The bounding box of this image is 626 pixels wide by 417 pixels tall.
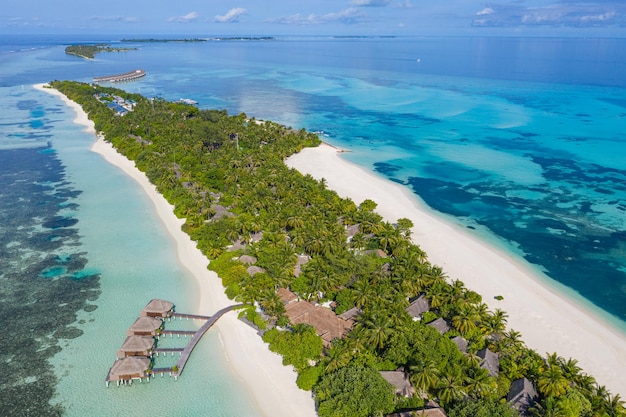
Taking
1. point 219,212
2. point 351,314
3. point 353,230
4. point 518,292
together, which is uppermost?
point 219,212

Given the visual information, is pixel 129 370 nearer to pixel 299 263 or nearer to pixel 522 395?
pixel 299 263

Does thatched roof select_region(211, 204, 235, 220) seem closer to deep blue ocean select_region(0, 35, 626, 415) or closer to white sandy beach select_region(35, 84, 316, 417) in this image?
white sandy beach select_region(35, 84, 316, 417)

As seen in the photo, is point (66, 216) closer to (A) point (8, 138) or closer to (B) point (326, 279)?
(B) point (326, 279)

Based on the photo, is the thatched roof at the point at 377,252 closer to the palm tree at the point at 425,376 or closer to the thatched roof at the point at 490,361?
the thatched roof at the point at 490,361

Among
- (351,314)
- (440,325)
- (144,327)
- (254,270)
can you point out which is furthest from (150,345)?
(440,325)

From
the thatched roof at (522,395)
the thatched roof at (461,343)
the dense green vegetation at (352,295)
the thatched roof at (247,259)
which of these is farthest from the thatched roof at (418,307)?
the thatched roof at (247,259)

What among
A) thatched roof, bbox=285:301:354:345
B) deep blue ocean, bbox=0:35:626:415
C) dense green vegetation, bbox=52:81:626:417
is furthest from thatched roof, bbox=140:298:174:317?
thatched roof, bbox=285:301:354:345

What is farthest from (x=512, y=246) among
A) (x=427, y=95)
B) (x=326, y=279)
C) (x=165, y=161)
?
(x=427, y=95)
